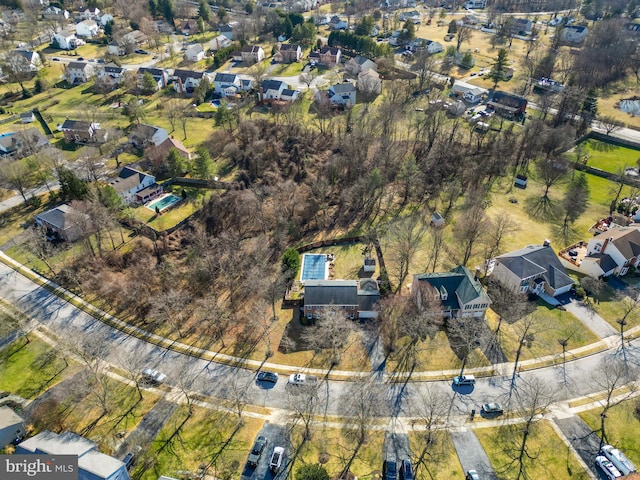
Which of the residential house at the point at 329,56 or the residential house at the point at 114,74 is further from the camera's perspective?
the residential house at the point at 329,56

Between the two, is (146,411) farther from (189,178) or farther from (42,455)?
(189,178)

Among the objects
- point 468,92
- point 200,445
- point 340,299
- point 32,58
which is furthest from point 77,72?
point 200,445

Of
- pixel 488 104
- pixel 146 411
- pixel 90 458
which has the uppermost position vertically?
pixel 488 104

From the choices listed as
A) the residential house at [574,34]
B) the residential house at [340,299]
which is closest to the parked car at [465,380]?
the residential house at [340,299]

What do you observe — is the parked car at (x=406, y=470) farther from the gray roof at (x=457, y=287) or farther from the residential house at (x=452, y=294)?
the gray roof at (x=457, y=287)

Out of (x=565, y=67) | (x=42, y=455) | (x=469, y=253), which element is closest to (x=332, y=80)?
(x=565, y=67)

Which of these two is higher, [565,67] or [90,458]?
[565,67]
